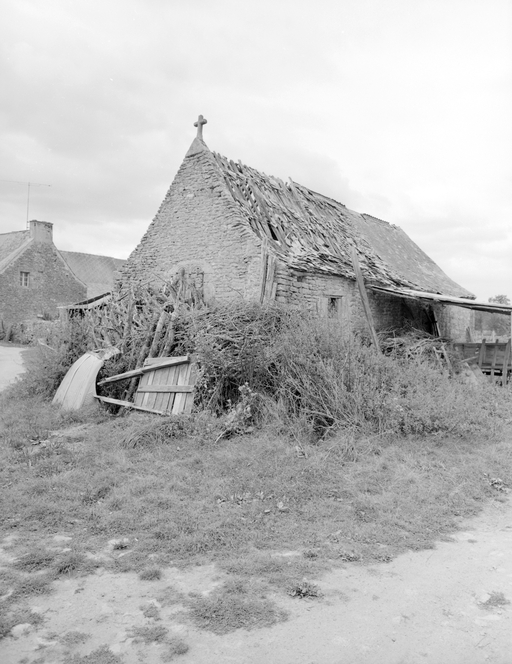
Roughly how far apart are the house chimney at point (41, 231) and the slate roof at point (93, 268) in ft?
21.1

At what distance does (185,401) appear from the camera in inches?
361

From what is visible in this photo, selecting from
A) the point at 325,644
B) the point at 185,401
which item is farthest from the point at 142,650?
the point at 185,401

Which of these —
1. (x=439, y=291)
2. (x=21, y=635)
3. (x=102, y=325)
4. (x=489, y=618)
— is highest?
(x=439, y=291)

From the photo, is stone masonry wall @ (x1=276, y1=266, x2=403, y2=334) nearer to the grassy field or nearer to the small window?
the small window

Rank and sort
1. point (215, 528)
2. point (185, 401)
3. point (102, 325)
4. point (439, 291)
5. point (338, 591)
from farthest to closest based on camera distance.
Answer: point (439, 291)
point (102, 325)
point (185, 401)
point (215, 528)
point (338, 591)

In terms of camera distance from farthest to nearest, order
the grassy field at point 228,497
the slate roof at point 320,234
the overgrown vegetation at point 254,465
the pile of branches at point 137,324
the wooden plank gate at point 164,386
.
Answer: the slate roof at point 320,234 < the pile of branches at point 137,324 < the wooden plank gate at point 164,386 < the overgrown vegetation at point 254,465 < the grassy field at point 228,497

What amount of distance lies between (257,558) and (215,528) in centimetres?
69

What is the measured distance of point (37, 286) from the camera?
3180 cm

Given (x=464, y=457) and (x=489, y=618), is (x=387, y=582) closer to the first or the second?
(x=489, y=618)

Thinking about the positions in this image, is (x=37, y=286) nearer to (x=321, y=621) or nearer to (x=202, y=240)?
(x=202, y=240)

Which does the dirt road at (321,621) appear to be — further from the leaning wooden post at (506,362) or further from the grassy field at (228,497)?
the leaning wooden post at (506,362)

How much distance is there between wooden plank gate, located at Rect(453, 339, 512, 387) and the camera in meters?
14.1

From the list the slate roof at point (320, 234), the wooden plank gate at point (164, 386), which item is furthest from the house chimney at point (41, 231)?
the wooden plank gate at point (164, 386)

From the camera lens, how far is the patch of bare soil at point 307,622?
3.20 m
